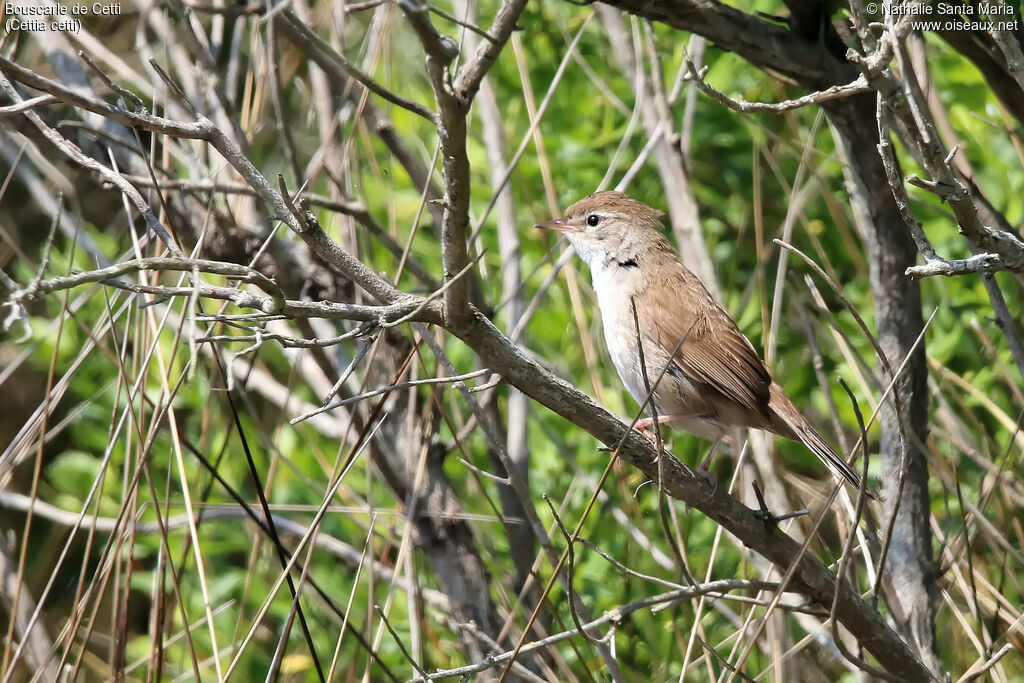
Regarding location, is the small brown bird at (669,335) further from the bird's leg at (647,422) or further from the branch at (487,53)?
the branch at (487,53)

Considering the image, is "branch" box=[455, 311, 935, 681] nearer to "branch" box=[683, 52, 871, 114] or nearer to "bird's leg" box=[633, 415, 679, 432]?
"bird's leg" box=[633, 415, 679, 432]

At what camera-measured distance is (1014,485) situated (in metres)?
3.45

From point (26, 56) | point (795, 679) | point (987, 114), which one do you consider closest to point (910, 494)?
point (795, 679)

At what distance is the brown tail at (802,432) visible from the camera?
317 cm

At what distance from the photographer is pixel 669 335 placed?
3.76 meters

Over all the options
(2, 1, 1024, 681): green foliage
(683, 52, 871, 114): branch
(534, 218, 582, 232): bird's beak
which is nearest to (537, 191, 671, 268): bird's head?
(534, 218, 582, 232): bird's beak

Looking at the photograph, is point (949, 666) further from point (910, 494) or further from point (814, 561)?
point (814, 561)

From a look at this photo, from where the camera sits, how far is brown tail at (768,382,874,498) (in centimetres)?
317

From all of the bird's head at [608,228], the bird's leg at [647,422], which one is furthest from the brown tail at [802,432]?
the bird's head at [608,228]

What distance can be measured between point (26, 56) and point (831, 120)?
14.7 ft

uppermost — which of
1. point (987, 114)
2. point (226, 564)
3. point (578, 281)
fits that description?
point (987, 114)

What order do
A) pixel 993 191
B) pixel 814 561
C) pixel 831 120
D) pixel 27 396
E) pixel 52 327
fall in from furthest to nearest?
1. pixel 27 396
2. pixel 52 327
3. pixel 993 191
4. pixel 831 120
5. pixel 814 561

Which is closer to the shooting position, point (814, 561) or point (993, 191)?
point (814, 561)

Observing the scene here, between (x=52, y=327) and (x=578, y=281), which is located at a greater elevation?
(x=578, y=281)
